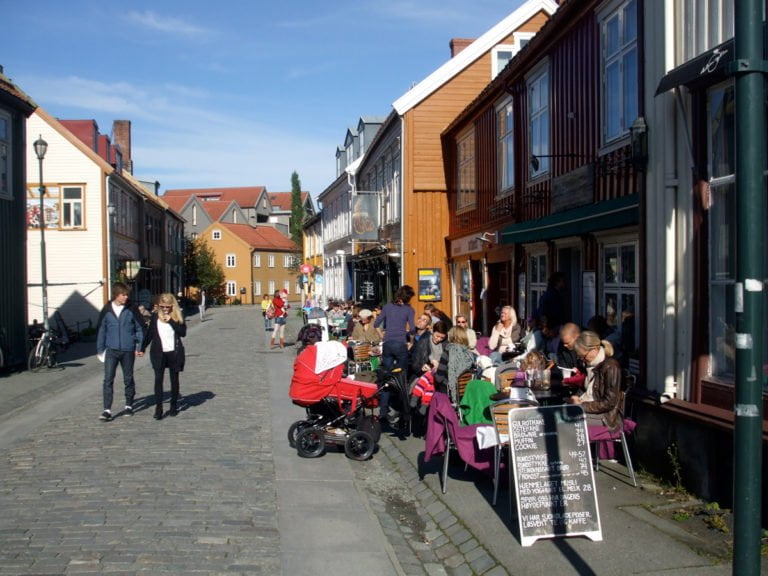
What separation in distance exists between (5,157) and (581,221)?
13.3 m

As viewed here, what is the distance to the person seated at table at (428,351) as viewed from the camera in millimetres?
10430

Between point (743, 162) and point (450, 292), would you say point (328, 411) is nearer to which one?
point (743, 162)

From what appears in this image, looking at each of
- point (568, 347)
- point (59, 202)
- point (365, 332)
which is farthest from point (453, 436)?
point (59, 202)

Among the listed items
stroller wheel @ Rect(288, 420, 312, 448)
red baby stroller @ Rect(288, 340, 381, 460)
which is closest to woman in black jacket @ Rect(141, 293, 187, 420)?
stroller wheel @ Rect(288, 420, 312, 448)

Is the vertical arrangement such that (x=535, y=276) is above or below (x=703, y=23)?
below

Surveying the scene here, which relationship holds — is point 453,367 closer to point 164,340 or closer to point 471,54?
point 164,340

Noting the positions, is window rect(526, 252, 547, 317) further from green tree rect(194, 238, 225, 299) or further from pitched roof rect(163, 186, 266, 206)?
pitched roof rect(163, 186, 266, 206)

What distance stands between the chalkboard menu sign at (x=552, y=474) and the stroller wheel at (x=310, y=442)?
355 cm

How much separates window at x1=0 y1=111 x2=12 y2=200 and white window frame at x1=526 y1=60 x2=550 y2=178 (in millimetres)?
11376

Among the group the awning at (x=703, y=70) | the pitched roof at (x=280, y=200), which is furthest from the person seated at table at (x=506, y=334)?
the pitched roof at (x=280, y=200)

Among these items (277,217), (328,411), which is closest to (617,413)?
(328,411)

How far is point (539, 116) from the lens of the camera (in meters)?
13.6

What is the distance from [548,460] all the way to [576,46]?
7.48 meters

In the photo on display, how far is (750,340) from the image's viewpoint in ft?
10.0
